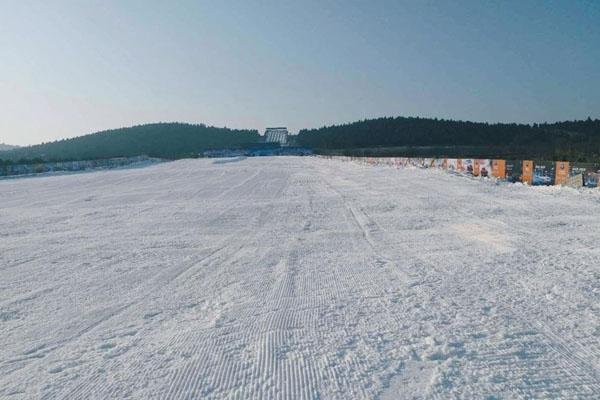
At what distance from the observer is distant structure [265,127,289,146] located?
16200cm

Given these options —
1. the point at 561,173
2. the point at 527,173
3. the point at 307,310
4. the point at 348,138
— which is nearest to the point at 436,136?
the point at 348,138

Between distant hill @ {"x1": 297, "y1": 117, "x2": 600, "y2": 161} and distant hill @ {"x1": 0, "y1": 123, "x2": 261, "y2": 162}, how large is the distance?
2614cm

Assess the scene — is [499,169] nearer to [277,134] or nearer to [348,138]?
[348,138]

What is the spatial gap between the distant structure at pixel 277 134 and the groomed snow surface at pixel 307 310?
488 feet

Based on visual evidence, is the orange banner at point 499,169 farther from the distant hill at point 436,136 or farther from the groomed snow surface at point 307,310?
the distant hill at point 436,136

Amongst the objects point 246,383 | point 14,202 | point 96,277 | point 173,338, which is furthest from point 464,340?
point 14,202

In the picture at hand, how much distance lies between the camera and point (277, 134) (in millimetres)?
169000

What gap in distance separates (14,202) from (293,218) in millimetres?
14843

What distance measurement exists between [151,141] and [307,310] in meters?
142

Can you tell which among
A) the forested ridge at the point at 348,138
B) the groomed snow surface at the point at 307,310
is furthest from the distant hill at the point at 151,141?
the groomed snow surface at the point at 307,310

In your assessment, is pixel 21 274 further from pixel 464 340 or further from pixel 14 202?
pixel 14 202

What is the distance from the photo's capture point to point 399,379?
4.03 meters

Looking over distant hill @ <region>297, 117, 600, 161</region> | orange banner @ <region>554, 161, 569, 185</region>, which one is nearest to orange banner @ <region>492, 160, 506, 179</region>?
orange banner @ <region>554, 161, 569, 185</region>

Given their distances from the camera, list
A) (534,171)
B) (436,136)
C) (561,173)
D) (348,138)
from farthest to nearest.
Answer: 1. (348,138)
2. (436,136)
3. (534,171)
4. (561,173)
